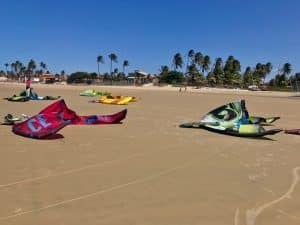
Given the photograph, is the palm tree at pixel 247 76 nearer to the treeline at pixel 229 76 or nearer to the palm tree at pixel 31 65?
the treeline at pixel 229 76

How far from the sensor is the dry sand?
4.27 meters

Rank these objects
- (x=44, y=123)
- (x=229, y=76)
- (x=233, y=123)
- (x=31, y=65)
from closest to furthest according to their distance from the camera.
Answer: (x=44, y=123)
(x=233, y=123)
(x=229, y=76)
(x=31, y=65)

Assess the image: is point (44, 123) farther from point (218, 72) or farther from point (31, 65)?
point (31, 65)

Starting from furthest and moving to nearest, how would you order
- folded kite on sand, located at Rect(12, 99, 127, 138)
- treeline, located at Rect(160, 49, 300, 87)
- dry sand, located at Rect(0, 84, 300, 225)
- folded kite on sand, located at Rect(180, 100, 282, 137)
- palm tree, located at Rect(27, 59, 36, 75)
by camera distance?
palm tree, located at Rect(27, 59, 36, 75), treeline, located at Rect(160, 49, 300, 87), folded kite on sand, located at Rect(180, 100, 282, 137), folded kite on sand, located at Rect(12, 99, 127, 138), dry sand, located at Rect(0, 84, 300, 225)

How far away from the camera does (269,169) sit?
6.68 meters

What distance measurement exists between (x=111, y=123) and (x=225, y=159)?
5.06 meters

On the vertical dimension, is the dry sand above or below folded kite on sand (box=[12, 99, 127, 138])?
below

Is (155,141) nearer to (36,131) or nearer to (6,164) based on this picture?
(36,131)

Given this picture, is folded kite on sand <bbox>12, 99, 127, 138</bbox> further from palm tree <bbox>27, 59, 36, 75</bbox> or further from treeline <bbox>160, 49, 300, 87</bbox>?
palm tree <bbox>27, 59, 36, 75</bbox>

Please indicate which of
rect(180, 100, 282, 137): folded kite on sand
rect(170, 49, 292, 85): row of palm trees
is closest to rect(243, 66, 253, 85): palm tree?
rect(170, 49, 292, 85): row of palm trees

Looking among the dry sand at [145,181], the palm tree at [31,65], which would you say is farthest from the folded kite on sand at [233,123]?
the palm tree at [31,65]

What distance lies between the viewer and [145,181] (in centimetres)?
555

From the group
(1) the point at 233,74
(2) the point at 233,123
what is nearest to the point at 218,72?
(1) the point at 233,74

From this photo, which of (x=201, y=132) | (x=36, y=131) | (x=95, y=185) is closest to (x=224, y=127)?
(x=201, y=132)
